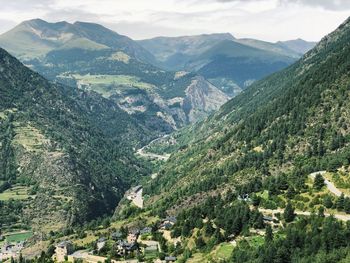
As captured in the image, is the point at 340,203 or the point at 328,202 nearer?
the point at 340,203

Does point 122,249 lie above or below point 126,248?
below

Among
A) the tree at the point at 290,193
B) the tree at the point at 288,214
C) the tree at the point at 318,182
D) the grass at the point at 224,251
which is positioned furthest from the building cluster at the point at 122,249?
the tree at the point at 318,182

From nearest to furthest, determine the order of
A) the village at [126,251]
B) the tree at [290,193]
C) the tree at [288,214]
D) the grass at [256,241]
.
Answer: the grass at [256,241]
the tree at [288,214]
the village at [126,251]
the tree at [290,193]

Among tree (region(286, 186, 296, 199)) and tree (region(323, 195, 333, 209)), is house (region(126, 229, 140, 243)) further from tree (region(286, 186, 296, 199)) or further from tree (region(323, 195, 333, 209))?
tree (region(323, 195, 333, 209))

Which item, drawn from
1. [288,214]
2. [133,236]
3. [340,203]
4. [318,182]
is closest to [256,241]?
[288,214]

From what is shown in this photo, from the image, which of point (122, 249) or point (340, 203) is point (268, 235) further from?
point (122, 249)

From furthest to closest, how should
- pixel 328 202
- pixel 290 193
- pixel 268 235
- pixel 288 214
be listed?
Result: pixel 290 193 → pixel 328 202 → pixel 288 214 → pixel 268 235

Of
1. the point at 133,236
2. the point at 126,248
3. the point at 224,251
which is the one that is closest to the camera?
the point at 224,251

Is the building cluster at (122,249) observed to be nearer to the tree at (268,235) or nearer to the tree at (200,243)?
the tree at (200,243)

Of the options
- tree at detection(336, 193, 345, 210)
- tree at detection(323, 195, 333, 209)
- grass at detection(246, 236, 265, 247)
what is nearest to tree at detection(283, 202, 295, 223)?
grass at detection(246, 236, 265, 247)

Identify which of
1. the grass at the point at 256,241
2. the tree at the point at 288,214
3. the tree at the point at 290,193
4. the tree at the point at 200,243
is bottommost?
the tree at the point at 200,243

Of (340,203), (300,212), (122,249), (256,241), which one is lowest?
(122,249)
